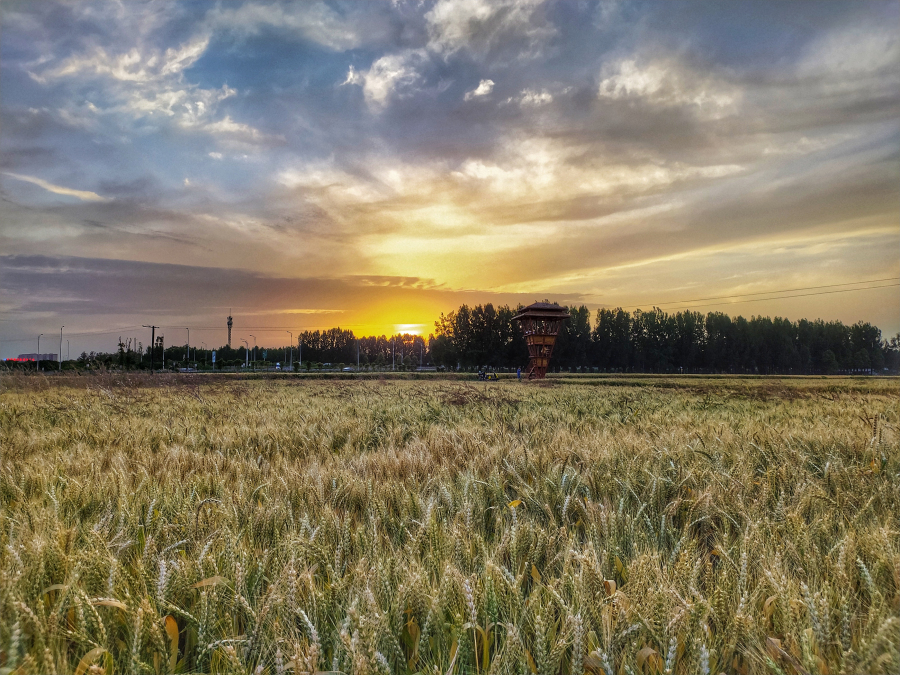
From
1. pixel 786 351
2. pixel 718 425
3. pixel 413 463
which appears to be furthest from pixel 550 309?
pixel 786 351

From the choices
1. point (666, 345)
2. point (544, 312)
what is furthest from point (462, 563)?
point (666, 345)

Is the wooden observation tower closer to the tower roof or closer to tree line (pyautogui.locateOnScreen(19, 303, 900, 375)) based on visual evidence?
the tower roof

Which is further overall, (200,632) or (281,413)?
(281,413)

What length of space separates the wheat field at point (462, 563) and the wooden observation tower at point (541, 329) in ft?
96.3

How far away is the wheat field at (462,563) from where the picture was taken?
1086 mm

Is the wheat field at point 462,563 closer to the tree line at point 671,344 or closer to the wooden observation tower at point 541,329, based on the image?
the wooden observation tower at point 541,329

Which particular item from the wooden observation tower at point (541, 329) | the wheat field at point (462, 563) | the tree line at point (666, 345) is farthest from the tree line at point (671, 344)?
the wheat field at point (462, 563)

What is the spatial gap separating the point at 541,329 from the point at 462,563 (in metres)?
32.2

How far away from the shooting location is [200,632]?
1082 mm

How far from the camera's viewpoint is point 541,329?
108 ft

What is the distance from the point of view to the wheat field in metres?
1.09

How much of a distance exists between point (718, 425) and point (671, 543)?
328 centimetres

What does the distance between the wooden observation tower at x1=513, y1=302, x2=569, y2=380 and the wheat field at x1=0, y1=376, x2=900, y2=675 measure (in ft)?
96.3

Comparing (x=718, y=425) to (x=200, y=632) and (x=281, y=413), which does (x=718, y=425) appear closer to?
(x=200, y=632)
